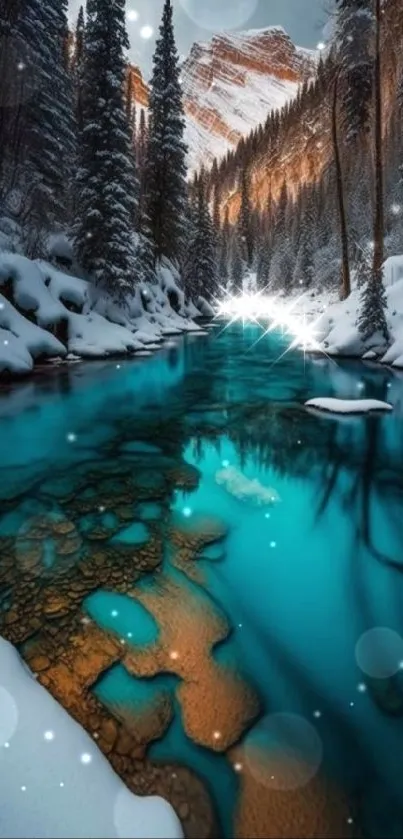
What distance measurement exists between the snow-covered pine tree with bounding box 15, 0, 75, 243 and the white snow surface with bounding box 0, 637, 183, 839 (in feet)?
62.1

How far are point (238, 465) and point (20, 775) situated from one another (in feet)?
17.6

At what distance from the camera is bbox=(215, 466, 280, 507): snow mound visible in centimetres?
595

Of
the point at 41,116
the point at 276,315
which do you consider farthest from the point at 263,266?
the point at 41,116

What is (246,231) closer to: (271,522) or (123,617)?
(271,522)

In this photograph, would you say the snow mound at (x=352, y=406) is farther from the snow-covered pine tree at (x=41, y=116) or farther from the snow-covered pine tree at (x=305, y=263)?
the snow-covered pine tree at (x=305, y=263)

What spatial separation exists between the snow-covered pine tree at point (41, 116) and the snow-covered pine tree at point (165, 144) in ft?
23.9

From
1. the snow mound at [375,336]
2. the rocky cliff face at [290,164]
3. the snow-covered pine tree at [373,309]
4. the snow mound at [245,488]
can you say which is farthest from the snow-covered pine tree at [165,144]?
the rocky cliff face at [290,164]

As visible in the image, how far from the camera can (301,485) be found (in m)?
6.42

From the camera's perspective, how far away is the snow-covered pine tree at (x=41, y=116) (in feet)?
61.8

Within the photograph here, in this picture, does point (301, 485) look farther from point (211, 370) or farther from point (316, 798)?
point (211, 370)

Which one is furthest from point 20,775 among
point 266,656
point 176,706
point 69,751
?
point 266,656

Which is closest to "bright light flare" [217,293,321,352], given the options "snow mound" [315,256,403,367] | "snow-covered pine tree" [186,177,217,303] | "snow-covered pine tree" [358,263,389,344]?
"snow mound" [315,256,403,367]

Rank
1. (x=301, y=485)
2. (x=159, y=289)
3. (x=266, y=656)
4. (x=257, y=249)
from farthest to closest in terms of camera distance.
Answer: (x=257, y=249), (x=159, y=289), (x=301, y=485), (x=266, y=656)

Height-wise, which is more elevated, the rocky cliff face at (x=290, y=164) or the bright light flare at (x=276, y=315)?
the rocky cliff face at (x=290, y=164)
